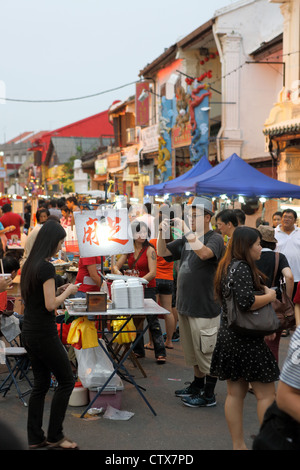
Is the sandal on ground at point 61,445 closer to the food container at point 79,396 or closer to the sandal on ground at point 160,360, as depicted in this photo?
the food container at point 79,396

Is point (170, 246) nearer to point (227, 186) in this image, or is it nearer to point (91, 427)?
point (91, 427)

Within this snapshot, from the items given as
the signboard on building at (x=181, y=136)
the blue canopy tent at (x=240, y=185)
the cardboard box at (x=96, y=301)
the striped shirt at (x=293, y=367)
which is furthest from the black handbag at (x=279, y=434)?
the signboard on building at (x=181, y=136)

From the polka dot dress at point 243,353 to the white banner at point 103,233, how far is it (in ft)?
7.21

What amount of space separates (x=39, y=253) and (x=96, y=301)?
120 cm

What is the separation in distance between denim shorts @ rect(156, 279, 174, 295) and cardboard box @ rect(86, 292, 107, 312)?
2.78 meters

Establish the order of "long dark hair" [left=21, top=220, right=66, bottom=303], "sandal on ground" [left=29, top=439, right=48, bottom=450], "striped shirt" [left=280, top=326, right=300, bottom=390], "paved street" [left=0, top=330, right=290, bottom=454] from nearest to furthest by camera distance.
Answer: "striped shirt" [left=280, top=326, right=300, bottom=390]
"long dark hair" [left=21, top=220, right=66, bottom=303]
"sandal on ground" [left=29, top=439, right=48, bottom=450]
"paved street" [left=0, top=330, right=290, bottom=454]

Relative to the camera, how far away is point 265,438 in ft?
8.86

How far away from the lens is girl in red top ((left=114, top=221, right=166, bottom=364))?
7691mm

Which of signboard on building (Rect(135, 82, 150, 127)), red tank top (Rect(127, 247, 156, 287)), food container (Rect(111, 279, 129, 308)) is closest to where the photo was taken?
food container (Rect(111, 279, 129, 308))

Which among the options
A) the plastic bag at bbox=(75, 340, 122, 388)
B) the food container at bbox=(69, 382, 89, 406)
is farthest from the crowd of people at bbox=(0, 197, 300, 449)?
the food container at bbox=(69, 382, 89, 406)

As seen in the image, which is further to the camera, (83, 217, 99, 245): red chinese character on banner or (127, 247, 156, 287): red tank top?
(127, 247, 156, 287): red tank top

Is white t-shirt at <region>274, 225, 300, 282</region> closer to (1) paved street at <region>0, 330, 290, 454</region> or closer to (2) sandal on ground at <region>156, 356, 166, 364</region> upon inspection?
(2) sandal on ground at <region>156, 356, 166, 364</region>

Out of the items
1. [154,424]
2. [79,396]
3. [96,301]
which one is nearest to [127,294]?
[96,301]
